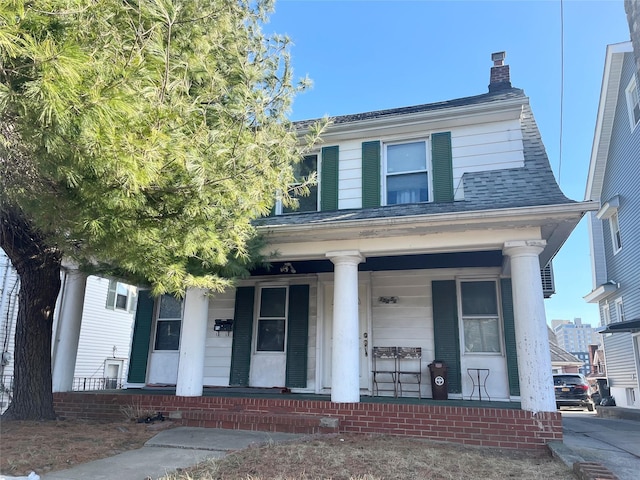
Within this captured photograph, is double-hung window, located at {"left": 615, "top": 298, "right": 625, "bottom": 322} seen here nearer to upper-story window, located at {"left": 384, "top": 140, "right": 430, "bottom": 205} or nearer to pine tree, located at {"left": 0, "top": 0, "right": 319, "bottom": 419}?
upper-story window, located at {"left": 384, "top": 140, "right": 430, "bottom": 205}

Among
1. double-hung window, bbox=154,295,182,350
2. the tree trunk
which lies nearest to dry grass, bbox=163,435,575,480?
the tree trunk

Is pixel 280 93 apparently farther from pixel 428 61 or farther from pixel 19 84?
pixel 428 61

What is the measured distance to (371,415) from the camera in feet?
21.2

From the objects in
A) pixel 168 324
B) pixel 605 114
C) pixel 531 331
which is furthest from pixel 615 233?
pixel 168 324

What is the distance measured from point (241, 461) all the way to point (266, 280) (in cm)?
496

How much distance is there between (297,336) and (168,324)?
3062 millimetres

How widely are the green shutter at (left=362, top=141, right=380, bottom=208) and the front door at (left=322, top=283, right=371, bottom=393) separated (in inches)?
68.4

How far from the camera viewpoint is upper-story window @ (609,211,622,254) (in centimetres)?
1434

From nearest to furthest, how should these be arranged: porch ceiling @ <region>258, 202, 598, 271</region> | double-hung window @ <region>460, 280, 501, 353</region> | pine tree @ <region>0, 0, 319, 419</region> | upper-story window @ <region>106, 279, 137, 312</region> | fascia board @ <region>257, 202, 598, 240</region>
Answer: pine tree @ <region>0, 0, 319, 419</region>
fascia board @ <region>257, 202, 598, 240</region>
porch ceiling @ <region>258, 202, 598, 271</region>
double-hung window @ <region>460, 280, 501, 353</region>
upper-story window @ <region>106, 279, 137, 312</region>

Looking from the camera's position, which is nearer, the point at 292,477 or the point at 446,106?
the point at 292,477

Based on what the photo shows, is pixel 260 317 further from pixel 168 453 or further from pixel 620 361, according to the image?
pixel 620 361

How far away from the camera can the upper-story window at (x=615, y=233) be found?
1434 cm

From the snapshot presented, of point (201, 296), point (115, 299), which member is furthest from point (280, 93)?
point (115, 299)

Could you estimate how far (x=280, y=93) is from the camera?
5.58 meters
